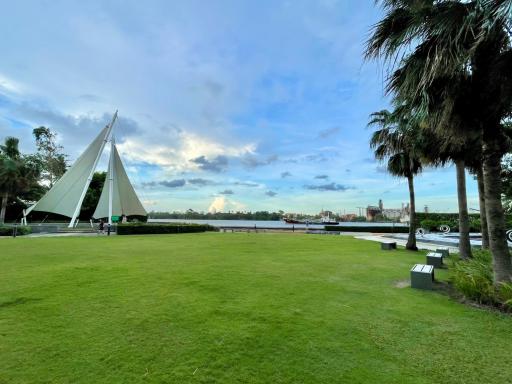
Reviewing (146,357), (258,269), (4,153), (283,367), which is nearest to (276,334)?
(283,367)

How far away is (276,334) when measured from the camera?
3.71 meters

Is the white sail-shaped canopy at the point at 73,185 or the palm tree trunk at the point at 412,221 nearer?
the palm tree trunk at the point at 412,221

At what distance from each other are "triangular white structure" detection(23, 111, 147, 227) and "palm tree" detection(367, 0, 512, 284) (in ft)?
101

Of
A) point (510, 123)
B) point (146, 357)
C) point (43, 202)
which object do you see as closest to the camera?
point (146, 357)

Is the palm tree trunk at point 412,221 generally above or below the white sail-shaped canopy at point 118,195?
below

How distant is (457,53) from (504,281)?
157 inches

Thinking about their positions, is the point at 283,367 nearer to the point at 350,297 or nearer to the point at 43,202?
the point at 350,297

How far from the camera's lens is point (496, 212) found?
556 cm

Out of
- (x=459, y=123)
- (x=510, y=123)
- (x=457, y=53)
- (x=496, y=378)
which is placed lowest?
(x=496, y=378)

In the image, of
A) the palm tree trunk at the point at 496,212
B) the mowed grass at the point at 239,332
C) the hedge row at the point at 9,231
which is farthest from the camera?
the hedge row at the point at 9,231

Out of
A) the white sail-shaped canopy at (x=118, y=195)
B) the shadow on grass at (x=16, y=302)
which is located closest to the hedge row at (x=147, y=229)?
the white sail-shaped canopy at (x=118, y=195)

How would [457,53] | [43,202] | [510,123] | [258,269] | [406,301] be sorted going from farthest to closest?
[43,202]
[510,123]
[258,269]
[406,301]
[457,53]

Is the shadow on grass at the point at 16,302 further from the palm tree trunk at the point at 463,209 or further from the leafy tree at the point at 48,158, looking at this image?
the leafy tree at the point at 48,158

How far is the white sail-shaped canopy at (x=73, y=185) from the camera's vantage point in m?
33.0
